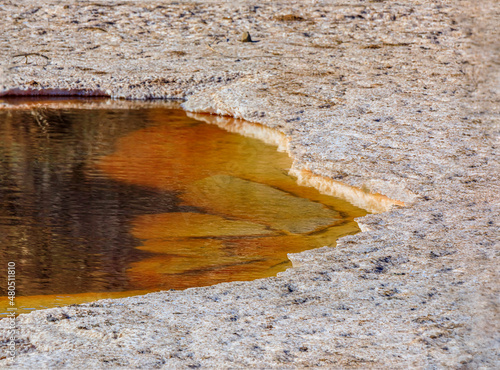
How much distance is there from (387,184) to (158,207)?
51.9 inches

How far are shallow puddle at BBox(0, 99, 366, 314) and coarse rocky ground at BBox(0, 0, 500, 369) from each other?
0.98ft

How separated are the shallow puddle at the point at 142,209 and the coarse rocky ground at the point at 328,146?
0.98 ft

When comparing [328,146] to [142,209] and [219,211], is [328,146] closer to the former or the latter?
[219,211]

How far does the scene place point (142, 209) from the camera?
373cm

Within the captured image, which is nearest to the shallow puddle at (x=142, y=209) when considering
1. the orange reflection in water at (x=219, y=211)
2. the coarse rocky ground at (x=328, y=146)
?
the orange reflection in water at (x=219, y=211)

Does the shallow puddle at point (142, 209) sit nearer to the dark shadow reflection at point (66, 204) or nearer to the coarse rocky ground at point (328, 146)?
the dark shadow reflection at point (66, 204)

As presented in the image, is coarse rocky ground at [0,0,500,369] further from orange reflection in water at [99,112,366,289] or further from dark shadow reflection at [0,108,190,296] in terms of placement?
dark shadow reflection at [0,108,190,296]

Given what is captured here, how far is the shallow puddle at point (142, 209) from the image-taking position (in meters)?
2.95

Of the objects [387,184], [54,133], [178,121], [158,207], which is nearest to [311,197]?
[387,184]

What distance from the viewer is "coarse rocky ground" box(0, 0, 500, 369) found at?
2113 mm

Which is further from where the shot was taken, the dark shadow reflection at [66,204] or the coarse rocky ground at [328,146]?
the dark shadow reflection at [66,204]

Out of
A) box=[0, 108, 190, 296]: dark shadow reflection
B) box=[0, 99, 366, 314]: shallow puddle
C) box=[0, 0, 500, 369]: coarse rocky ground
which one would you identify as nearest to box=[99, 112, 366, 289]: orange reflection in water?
box=[0, 99, 366, 314]: shallow puddle

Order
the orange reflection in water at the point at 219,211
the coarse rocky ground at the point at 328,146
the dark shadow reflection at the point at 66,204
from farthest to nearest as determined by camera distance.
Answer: the orange reflection in water at the point at 219,211 < the dark shadow reflection at the point at 66,204 < the coarse rocky ground at the point at 328,146

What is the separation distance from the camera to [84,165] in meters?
4.39
